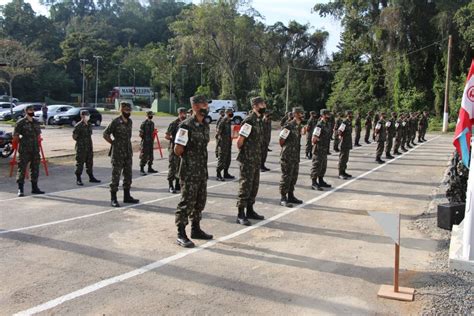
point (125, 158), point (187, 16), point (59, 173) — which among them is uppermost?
point (187, 16)

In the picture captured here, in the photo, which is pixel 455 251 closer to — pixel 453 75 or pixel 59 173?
pixel 59 173

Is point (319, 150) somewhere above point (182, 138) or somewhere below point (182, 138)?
below

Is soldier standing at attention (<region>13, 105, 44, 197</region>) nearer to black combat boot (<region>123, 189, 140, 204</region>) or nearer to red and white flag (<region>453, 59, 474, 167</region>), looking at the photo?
black combat boot (<region>123, 189, 140, 204</region>)

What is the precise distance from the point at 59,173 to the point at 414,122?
1823cm

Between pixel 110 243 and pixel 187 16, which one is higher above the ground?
pixel 187 16

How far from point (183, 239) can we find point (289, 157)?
131 inches

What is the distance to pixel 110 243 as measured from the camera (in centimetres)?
662

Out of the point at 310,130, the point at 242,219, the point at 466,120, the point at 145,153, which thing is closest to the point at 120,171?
the point at 242,219

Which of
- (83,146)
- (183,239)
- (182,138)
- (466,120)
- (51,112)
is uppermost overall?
(466,120)

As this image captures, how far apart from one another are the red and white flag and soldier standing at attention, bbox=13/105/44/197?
817 centimetres

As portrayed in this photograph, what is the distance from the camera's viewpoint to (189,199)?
21.5ft

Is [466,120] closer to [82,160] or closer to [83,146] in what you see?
[83,146]

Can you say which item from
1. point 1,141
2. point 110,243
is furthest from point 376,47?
point 110,243

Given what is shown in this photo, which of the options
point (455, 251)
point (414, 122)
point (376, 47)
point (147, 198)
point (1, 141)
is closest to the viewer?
point (455, 251)
